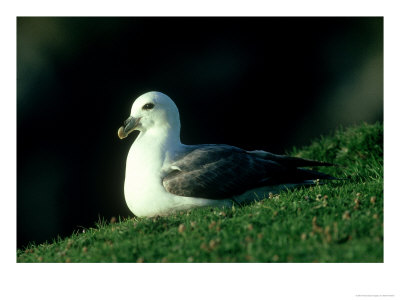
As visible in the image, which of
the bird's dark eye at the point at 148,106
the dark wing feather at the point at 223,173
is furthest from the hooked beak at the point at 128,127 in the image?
the dark wing feather at the point at 223,173

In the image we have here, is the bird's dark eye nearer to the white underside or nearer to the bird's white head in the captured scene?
the bird's white head

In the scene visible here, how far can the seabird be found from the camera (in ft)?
15.5

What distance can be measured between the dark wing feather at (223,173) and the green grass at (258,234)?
18 cm

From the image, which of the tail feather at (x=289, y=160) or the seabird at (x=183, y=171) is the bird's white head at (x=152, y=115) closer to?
the seabird at (x=183, y=171)

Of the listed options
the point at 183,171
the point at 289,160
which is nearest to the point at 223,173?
the point at 183,171

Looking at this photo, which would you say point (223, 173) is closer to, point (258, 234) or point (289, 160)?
point (289, 160)

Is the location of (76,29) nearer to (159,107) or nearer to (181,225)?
(159,107)

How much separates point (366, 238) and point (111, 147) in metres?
5.52

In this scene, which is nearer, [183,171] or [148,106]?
[183,171]

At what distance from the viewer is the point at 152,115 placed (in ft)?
17.5

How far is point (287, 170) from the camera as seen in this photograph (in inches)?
203

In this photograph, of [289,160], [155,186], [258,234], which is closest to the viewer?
[258,234]

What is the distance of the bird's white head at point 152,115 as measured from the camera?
5.31 metres

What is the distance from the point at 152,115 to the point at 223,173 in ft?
3.38
